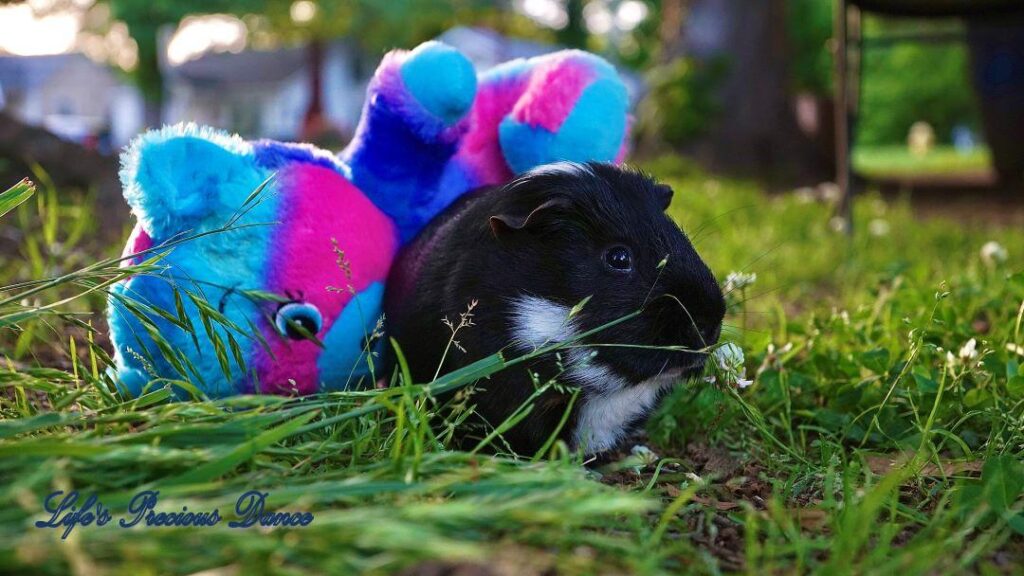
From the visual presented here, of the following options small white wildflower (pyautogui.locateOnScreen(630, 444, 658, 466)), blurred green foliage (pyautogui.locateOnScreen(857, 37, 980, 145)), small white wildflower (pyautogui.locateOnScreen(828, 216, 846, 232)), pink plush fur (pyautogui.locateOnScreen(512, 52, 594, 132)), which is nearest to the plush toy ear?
pink plush fur (pyautogui.locateOnScreen(512, 52, 594, 132))

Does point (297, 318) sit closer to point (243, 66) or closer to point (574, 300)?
point (574, 300)

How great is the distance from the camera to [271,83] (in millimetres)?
31859

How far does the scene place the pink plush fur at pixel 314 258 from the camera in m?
1.92

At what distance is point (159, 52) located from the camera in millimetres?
23438

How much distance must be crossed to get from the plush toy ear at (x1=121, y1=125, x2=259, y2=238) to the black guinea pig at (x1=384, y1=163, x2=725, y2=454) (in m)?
0.51

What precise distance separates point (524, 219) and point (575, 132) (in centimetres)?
51

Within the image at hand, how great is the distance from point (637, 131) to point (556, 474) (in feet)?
24.0

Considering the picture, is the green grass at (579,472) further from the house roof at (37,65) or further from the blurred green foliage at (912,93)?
the house roof at (37,65)

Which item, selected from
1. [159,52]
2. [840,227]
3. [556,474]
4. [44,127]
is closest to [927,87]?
[159,52]

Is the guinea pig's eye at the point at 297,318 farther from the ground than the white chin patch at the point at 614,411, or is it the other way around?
the guinea pig's eye at the point at 297,318

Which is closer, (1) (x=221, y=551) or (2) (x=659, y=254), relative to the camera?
(1) (x=221, y=551)

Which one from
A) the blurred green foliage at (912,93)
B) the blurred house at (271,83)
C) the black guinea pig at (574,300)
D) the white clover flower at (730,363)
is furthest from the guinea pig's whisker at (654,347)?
the blurred house at (271,83)

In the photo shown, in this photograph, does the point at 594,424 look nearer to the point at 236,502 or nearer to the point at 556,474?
the point at 556,474

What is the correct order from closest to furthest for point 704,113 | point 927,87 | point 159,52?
1. point 704,113
2. point 159,52
3. point 927,87
